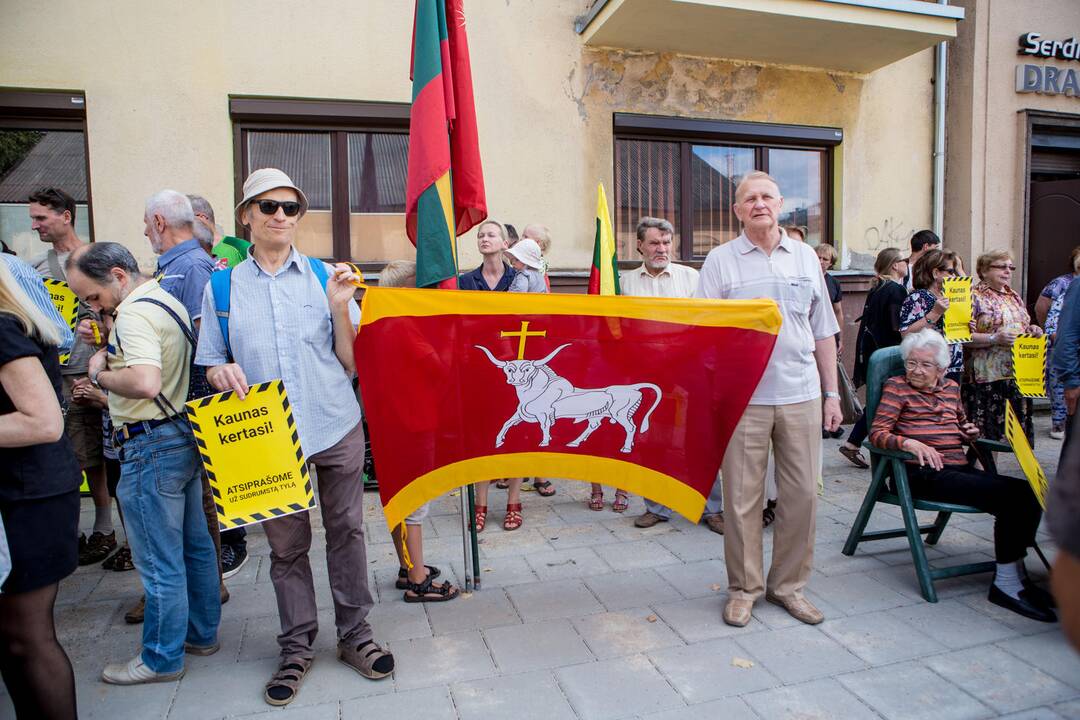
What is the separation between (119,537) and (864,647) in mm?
4793

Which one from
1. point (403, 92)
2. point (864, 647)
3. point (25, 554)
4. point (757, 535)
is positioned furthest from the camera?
point (403, 92)

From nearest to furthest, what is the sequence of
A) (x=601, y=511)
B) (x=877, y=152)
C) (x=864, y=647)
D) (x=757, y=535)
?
(x=864, y=647), (x=757, y=535), (x=601, y=511), (x=877, y=152)

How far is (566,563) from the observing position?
4535 millimetres

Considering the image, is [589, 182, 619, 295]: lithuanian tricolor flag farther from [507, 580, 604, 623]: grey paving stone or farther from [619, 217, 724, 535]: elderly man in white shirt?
[507, 580, 604, 623]: grey paving stone

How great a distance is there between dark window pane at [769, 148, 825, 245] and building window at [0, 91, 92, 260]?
7260mm

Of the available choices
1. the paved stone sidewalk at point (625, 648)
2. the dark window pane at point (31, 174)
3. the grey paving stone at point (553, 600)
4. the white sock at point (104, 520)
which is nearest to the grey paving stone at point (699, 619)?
the paved stone sidewalk at point (625, 648)

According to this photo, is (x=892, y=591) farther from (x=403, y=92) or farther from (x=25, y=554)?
(x=403, y=92)

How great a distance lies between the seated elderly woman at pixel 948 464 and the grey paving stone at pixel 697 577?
45.9 inches

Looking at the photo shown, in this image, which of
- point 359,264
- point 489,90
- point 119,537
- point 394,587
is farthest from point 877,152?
point 119,537

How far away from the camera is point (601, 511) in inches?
222

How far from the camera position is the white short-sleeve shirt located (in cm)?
367

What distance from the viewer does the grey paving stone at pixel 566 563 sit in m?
4.36

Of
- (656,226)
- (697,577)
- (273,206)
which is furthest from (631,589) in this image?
(273,206)

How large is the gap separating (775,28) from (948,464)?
5294mm
